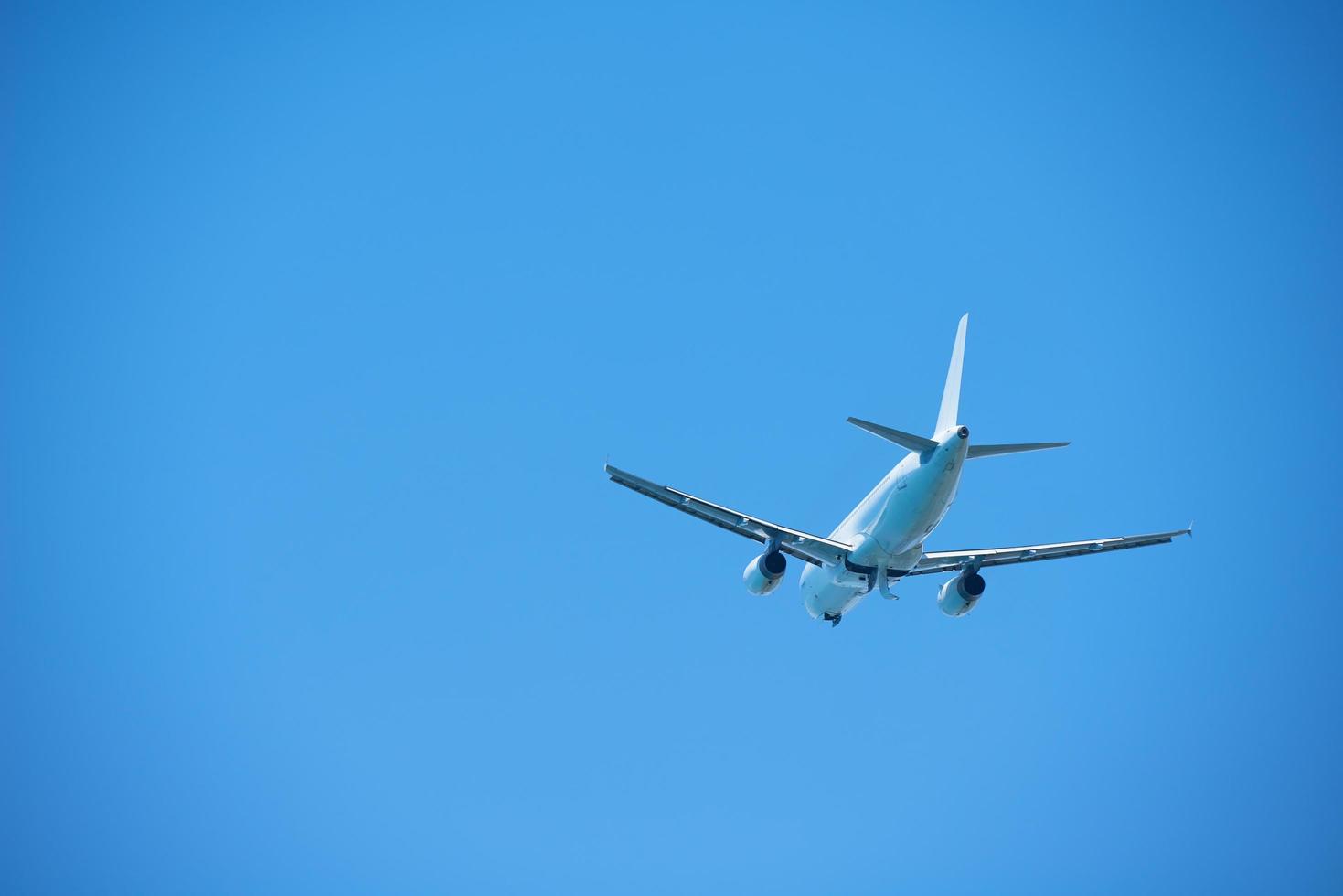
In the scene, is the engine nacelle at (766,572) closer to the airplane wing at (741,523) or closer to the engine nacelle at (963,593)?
the airplane wing at (741,523)

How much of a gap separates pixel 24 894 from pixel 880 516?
10635 centimetres

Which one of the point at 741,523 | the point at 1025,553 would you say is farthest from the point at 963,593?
the point at 741,523

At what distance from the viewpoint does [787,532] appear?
124ft

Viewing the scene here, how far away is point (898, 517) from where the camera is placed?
33.7m

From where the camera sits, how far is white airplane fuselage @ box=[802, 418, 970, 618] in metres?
31.7

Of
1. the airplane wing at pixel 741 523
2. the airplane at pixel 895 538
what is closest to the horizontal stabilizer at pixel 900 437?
the airplane at pixel 895 538

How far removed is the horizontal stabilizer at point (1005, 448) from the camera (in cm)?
2977

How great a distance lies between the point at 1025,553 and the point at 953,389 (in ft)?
31.1

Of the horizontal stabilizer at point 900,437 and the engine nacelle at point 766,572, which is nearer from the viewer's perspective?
the horizontal stabilizer at point 900,437

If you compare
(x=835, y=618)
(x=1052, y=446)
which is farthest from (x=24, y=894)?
(x=1052, y=446)

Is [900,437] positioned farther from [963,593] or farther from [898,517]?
[963,593]

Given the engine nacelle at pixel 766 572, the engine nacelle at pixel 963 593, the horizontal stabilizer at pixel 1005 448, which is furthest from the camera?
the engine nacelle at pixel 963 593

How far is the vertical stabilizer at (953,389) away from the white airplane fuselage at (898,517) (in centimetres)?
105

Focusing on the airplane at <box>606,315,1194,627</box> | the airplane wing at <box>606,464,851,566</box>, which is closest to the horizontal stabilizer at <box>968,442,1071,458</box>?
the airplane at <box>606,315,1194,627</box>
